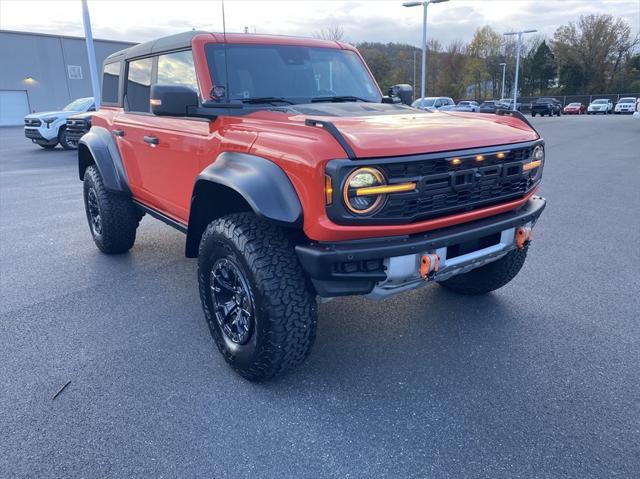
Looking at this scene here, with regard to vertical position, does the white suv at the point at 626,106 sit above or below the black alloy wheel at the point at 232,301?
below

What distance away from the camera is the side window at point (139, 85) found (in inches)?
161

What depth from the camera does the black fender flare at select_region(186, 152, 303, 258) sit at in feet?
7.82

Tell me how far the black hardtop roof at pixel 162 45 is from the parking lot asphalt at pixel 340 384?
1888mm

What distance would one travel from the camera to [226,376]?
114 inches

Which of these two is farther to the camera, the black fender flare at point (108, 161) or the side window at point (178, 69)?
the black fender flare at point (108, 161)

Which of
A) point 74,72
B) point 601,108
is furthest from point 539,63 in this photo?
point 74,72

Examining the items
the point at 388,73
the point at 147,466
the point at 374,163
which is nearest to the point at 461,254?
the point at 374,163

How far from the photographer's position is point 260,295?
248 centimetres

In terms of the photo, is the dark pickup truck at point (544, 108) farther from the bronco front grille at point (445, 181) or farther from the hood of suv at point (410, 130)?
the bronco front grille at point (445, 181)

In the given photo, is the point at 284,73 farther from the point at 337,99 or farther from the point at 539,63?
the point at 539,63

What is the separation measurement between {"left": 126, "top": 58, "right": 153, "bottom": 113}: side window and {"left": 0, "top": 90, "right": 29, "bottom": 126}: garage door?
39992 millimetres

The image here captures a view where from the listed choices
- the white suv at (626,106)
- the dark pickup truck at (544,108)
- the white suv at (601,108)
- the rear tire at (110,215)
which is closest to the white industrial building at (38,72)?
the dark pickup truck at (544,108)

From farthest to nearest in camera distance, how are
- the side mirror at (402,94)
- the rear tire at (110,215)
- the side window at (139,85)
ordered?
the rear tire at (110,215)
the side mirror at (402,94)
the side window at (139,85)

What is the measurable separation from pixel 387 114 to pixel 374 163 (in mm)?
1030
